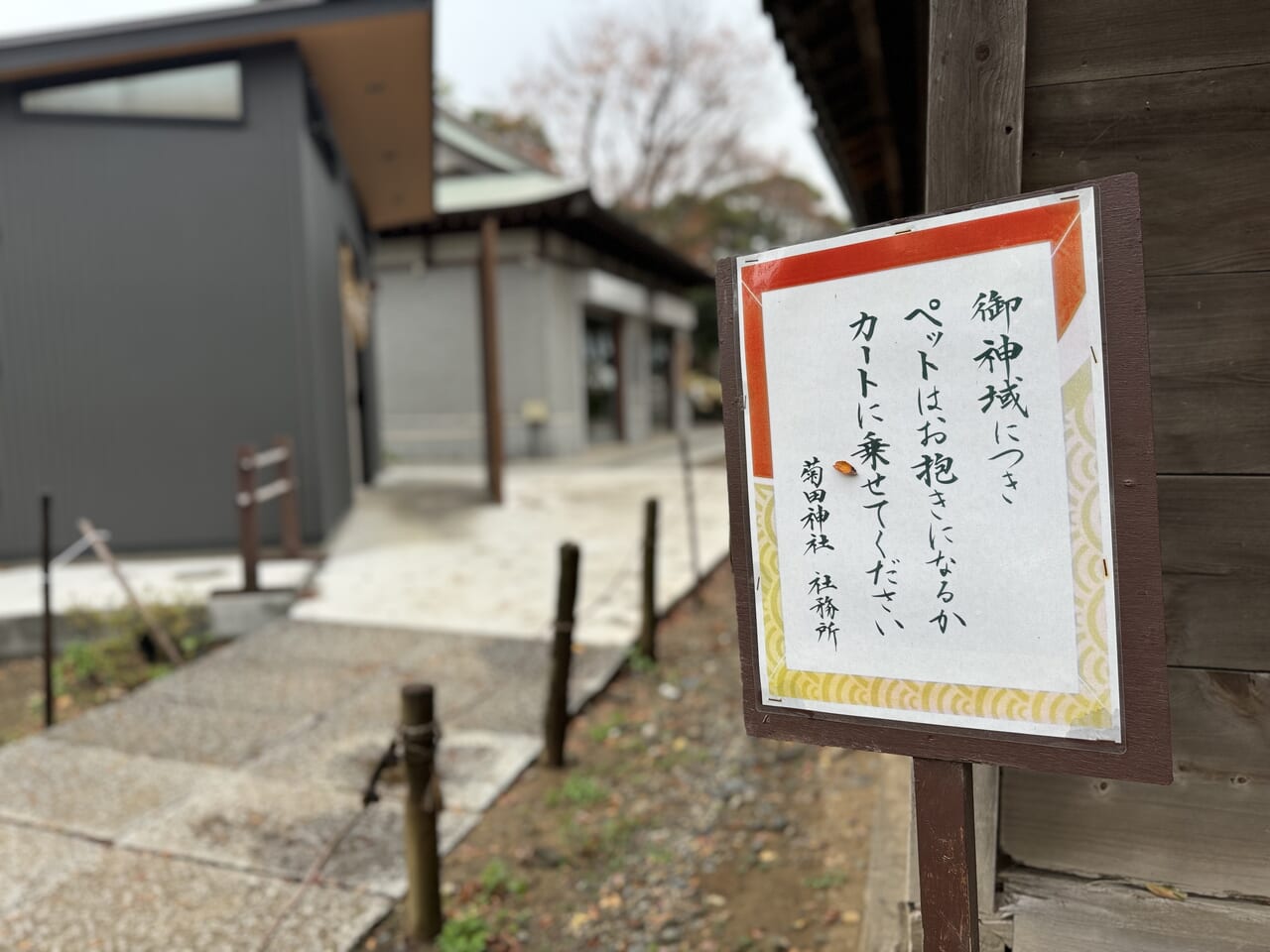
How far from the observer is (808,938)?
2594 mm

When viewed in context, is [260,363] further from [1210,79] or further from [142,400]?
[1210,79]

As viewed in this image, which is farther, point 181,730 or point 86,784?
point 181,730

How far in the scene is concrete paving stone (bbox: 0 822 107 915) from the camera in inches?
111

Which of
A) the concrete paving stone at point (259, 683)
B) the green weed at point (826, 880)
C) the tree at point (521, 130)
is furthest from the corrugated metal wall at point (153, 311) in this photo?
the tree at point (521, 130)

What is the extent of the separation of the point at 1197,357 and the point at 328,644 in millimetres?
4768

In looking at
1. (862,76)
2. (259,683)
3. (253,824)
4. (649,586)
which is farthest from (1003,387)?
(259,683)

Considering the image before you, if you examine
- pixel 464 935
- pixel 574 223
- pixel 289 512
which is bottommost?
pixel 464 935

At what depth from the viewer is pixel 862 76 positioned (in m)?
4.07

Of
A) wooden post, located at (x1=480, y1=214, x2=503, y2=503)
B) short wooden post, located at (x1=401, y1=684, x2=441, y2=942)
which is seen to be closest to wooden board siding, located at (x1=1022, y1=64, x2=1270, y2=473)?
short wooden post, located at (x1=401, y1=684, x2=441, y2=942)

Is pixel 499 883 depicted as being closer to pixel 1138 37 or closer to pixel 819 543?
pixel 819 543

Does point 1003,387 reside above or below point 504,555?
above

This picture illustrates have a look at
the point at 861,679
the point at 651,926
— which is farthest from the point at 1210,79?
the point at 651,926

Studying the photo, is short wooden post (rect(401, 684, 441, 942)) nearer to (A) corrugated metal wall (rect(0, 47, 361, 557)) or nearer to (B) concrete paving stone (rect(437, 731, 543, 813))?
(B) concrete paving stone (rect(437, 731, 543, 813))

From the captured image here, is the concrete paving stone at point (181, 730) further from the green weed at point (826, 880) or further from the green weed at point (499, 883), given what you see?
the green weed at point (826, 880)
